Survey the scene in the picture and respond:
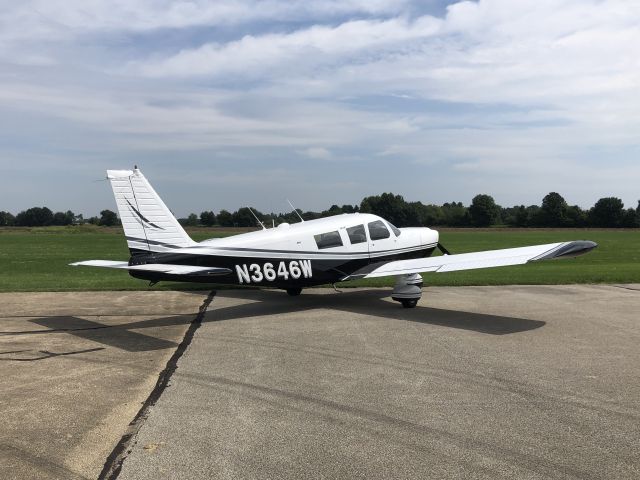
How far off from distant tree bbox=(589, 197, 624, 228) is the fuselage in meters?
127

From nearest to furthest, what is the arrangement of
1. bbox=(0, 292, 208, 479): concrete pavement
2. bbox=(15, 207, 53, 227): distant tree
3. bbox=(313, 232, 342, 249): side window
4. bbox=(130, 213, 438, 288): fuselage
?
bbox=(0, 292, 208, 479): concrete pavement, bbox=(130, 213, 438, 288): fuselage, bbox=(313, 232, 342, 249): side window, bbox=(15, 207, 53, 227): distant tree

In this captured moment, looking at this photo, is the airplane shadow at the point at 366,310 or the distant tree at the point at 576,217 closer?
the airplane shadow at the point at 366,310

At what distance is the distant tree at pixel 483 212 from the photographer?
431ft

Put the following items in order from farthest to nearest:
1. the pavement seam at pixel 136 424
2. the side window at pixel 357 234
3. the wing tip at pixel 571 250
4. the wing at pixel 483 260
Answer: the side window at pixel 357 234
the wing at pixel 483 260
the wing tip at pixel 571 250
the pavement seam at pixel 136 424

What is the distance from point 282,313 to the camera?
11414 mm

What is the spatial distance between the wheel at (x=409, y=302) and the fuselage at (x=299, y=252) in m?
1.21

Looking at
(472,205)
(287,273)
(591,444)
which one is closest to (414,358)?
(591,444)

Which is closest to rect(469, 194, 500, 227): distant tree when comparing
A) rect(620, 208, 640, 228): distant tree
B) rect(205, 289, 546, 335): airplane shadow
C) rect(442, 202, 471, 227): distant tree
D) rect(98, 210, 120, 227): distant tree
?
rect(442, 202, 471, 227): distant tree

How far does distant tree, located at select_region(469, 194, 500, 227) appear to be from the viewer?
431 feet

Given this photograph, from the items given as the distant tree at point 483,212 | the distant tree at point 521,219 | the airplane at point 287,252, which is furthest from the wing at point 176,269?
the distant tree at point 521,219

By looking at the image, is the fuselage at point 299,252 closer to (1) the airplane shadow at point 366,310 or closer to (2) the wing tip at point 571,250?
(1) the airplane shadow at point 366,310

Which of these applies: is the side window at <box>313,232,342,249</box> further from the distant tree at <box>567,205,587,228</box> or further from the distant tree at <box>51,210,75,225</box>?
the distant tree at <box>51,210,75,225</box>

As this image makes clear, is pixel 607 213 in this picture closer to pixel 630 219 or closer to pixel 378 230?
pixel 630 219

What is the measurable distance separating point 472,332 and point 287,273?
4.26 m
